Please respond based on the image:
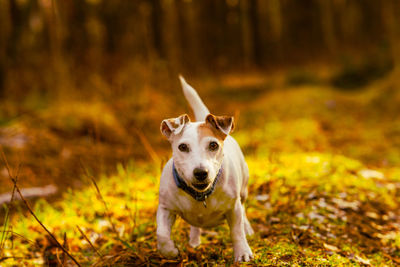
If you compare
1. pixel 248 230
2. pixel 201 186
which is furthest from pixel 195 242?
pixel 201 186

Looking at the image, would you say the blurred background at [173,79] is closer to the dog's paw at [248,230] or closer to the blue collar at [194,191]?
the blue collar at [194,191]

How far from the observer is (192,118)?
16.7ft

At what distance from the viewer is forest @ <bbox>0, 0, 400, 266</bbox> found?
313 cm

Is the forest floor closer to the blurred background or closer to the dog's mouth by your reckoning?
the blurred background

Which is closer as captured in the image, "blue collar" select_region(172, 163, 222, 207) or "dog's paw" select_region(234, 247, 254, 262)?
"blue collar" select_region(172, 163, 222, 207)

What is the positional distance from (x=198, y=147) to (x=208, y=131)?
0.51ft

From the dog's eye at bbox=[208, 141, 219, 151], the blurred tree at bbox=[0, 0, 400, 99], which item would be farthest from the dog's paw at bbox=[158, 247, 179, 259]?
the blurred tree at bbox=[0, 0, 400, 99]

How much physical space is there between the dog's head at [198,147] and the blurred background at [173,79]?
0.97m

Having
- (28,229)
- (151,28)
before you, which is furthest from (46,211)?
(151,28)

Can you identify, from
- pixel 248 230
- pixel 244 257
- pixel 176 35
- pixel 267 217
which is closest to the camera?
pixel 244 257

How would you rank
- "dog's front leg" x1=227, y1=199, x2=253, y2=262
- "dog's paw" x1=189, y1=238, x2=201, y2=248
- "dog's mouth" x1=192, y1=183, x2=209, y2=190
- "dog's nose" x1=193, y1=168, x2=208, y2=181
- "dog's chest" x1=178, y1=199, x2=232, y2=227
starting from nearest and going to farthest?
"dog's nose" x1=193, y1=168, x2=208, y2=181, "dog's mouth" x1=192, y1=183, x2=209, y2=190, "dog's chest" x1=178, y1=199, x2=232, y2=227, "dog's front leg" x1=227, y1=199, x2=253, y2=262, "dog's paw" x1=189, y1=238, x2=201, y2=248


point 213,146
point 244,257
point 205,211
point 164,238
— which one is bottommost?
point 244,257

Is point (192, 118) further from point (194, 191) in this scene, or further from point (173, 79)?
point (173, 79)

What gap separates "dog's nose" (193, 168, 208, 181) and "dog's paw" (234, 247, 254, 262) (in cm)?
75
